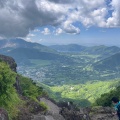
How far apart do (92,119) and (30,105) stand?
17266 millimetres

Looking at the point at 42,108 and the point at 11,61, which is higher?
the point at 11,61

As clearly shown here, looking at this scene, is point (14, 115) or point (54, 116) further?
point (54, 116)

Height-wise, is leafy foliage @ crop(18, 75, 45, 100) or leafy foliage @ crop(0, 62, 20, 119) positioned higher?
leafy foliage @ crop(0, 62, 20, 119)

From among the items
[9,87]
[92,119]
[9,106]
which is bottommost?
[92,119]

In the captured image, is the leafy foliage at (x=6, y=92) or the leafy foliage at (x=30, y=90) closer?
the leafy foliage at (x=6, y=92)

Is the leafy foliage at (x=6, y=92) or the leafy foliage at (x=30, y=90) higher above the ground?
the leafy foliage at (x=6, y=92)

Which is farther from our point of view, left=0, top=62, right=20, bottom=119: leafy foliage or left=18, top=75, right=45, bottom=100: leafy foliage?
left=18, top=75, right=45, bottom=100: leafy foliage

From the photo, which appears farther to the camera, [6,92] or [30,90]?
[30,90]

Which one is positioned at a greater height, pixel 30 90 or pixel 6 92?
pixel 6 92

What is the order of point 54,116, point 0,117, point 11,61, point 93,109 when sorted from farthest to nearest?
point 11,61 < point 93,109 < point 54,116 < point 0,117

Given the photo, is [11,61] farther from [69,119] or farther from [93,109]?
[69,119]

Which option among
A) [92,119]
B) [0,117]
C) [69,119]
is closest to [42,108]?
[69,119]

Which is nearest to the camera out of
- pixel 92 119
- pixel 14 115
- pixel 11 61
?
pixel 14 115

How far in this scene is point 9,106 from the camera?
4128 cm
